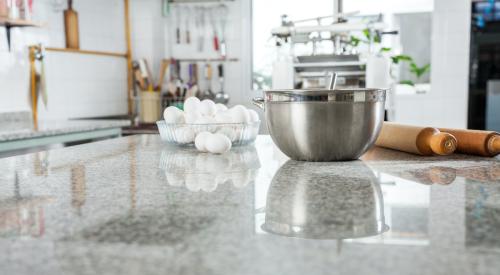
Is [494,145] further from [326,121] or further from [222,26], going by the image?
[222,26]

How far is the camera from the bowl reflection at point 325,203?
1.71ft

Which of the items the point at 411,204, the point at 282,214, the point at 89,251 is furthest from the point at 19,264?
the point at 411,204

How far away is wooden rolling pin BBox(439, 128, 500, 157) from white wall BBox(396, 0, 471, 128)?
2.77 m

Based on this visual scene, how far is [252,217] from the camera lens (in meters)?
0.57

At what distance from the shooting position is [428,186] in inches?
29.6

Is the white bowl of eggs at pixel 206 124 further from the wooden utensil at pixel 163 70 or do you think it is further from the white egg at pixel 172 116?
the wooden utensil at pixel 163 70

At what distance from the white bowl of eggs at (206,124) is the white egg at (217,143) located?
0.15 feet

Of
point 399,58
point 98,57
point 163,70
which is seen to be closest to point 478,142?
point 399,58

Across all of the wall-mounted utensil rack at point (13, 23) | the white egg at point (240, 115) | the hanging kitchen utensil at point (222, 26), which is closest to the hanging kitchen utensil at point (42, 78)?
the wall-mounted utensil rack at point (13, 23)

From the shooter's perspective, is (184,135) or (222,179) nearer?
(222,179)

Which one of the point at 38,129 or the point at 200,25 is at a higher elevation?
the point at 200,25

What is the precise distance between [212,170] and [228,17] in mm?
3135

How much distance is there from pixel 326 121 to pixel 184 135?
41 cm

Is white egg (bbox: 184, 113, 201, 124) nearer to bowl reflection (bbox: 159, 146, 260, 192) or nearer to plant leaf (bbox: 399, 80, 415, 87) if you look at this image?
bowl reflection (bbox: 159, 146, 260, 192)
